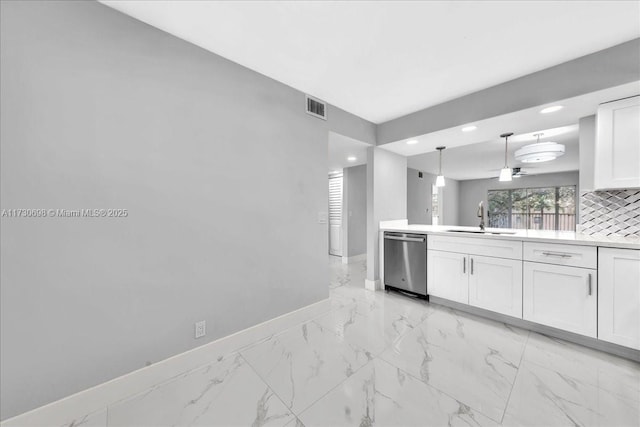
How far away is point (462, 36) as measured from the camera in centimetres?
176

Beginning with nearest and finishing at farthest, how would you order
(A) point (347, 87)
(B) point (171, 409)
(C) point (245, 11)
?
(B) point (171, 409) < (C) point (245, 11) < (A) point (347, 87)

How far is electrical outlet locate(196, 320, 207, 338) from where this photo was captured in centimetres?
185

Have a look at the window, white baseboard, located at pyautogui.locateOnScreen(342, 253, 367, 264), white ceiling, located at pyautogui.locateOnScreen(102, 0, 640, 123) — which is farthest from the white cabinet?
the window

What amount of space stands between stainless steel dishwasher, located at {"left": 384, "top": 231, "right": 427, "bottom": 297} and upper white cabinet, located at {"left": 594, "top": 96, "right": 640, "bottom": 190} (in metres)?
1.72

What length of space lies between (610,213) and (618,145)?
0.69 m

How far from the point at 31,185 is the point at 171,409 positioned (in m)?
1.53

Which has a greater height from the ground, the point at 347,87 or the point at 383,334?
the point at 347,87

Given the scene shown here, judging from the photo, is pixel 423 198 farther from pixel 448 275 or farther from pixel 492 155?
pixel 448 275

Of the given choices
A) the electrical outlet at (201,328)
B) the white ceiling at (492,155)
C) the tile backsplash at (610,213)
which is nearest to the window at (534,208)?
the white ceiling at (492,155)

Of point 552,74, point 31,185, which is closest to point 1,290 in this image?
point 31,185

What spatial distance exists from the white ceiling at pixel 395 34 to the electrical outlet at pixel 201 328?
2.23 meters

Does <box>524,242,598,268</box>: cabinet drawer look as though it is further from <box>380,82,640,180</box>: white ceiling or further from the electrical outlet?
the electrical outlet

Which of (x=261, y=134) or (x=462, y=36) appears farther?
(x=261, y=134)

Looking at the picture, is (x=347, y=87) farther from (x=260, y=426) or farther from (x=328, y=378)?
(x=260, y=426)
